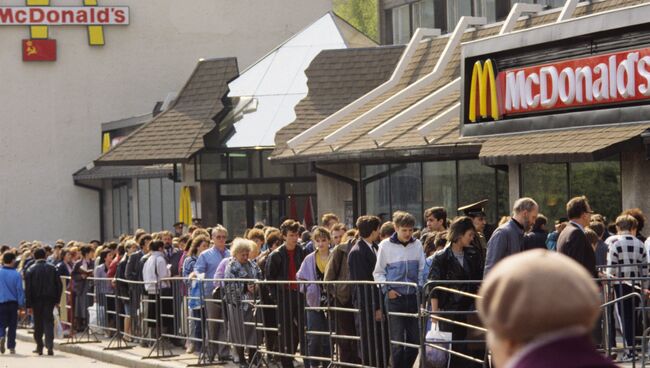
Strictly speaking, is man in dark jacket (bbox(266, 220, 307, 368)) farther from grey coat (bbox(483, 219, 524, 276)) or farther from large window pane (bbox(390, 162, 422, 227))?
large window pane (bbox(390, 162, 422, 227))

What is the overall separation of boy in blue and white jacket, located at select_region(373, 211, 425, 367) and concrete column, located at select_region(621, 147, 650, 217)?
7094 mm

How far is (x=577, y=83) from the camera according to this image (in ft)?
68.7

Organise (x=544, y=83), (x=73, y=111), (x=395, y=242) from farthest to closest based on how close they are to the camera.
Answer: (x=73, y=111) → (x=544, y=83) → (x=395, y=242)

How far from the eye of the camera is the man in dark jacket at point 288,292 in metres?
15.8

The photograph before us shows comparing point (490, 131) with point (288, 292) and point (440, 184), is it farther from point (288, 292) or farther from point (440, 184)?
point (288, 292)

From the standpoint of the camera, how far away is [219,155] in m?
34.6

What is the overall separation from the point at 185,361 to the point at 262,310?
267 centimetres

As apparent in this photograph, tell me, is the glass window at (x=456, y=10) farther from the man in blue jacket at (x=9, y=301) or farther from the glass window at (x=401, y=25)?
the man in blue jacket at (x=9, y=301)

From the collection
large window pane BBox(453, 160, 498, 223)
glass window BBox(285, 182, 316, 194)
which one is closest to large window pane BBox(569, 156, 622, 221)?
large window pane BBox(453, 160, 498, 223)

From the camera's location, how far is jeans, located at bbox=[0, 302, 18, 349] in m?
23.9

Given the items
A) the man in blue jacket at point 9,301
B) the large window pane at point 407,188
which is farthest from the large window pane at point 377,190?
the man in blue jacket at point 9,301

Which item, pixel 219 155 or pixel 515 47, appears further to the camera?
pixel 219 155

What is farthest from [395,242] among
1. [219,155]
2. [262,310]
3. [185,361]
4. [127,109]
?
[127,109]

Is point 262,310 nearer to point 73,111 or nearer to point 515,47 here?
point 515,47
